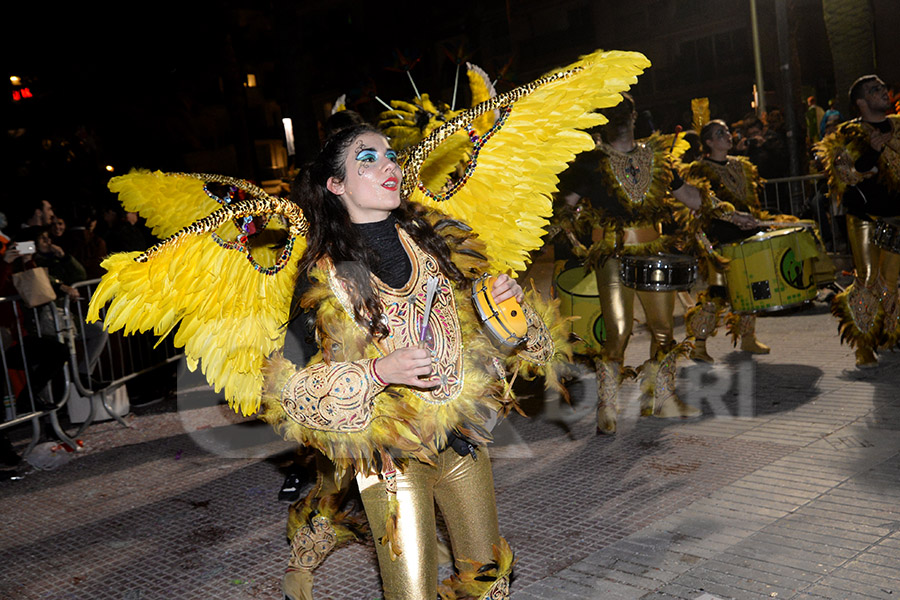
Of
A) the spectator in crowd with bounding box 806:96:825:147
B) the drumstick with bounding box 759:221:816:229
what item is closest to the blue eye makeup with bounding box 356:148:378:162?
the drumstick with bounding box 759:221:816:229

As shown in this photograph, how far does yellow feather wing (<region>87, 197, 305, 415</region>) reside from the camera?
2402 millimetres

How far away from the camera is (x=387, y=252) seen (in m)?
2.68

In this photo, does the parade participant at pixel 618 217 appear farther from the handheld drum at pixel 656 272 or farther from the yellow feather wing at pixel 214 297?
the yellow feather wing at pixel 214 297

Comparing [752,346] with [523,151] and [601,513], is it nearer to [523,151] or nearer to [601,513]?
[601,513]

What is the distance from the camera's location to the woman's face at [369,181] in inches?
103

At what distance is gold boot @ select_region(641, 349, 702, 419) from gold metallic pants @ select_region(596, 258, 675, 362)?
1.00 feet

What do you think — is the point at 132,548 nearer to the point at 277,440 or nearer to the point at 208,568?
the point at 208,568

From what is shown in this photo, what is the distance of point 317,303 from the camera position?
8.36 ft

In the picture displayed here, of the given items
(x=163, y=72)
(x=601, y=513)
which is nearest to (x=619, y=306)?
(x=601, y=513)

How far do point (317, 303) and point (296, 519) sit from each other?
4.66 ft

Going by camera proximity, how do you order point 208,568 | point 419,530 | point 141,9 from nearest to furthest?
1. point 419,530
2. point 208,568
3. point 141,9

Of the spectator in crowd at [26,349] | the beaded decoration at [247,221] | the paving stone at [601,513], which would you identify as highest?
the beaded decoration at [247,221]

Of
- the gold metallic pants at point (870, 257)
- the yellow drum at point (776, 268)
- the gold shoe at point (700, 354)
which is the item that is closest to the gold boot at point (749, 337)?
the gold shoe at point (700, 354)

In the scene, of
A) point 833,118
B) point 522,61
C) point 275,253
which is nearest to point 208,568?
point 275,253
